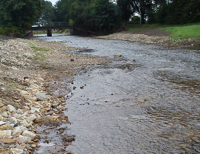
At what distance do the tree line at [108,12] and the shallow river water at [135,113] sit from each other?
37.2 meters

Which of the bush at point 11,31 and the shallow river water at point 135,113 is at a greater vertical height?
the bush at point 11,31

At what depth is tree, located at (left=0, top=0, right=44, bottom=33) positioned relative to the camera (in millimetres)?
41531

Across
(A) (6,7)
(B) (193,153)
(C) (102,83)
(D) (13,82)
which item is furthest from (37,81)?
(A) (6,7)

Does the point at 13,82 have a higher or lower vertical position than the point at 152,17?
lower

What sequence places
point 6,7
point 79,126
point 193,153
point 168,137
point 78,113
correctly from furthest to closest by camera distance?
1. point 6,7
2. point 78,113
3. point 79,126
4. point 168,137
5. point 193,153

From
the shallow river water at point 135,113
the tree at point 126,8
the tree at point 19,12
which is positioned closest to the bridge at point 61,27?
the tree at point 126,8

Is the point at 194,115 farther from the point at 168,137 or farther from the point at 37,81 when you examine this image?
the point at 37,81

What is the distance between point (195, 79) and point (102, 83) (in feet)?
13.9

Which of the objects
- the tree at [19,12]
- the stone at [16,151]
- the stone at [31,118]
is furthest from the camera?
the tree at [19,12]

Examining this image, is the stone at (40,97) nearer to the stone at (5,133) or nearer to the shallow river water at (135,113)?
the shallow river water at (135,113)

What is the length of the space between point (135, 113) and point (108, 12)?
1840 inches

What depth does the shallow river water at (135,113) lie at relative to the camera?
4.80 meters

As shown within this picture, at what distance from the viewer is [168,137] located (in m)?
5.05

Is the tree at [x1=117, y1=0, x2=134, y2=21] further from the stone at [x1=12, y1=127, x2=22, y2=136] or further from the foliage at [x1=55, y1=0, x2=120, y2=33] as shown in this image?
the stone at [x1=12, y1=127, x2=22, y2=136]
